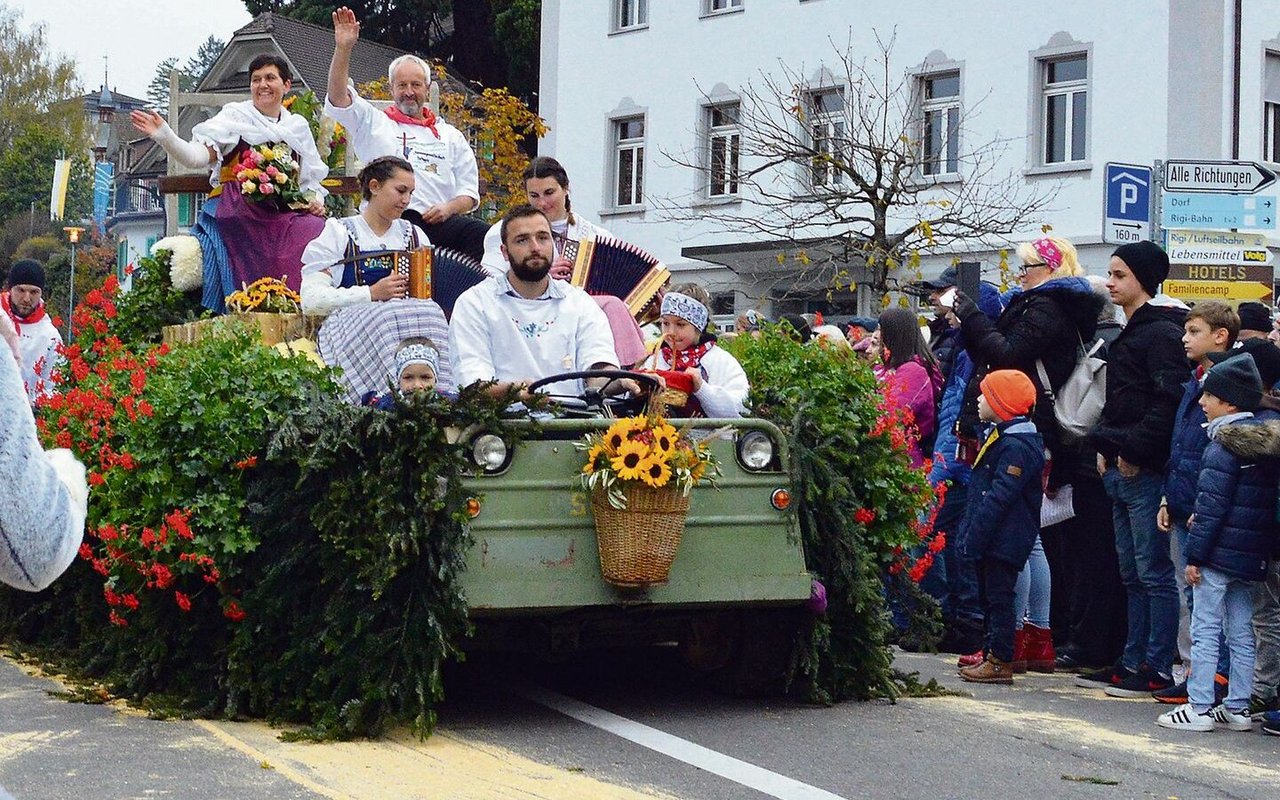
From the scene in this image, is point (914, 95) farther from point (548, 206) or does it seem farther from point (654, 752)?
point (654, 752)

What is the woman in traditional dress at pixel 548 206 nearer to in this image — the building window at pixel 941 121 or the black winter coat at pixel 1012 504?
the black winter coat at pixel 1012 504

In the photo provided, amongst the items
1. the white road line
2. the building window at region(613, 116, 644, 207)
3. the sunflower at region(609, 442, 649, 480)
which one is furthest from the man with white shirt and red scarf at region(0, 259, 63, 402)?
the building window at region(613, 116, 644, 207)

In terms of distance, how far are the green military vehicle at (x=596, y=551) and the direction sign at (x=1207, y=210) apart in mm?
6467

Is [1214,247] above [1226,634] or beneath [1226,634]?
above

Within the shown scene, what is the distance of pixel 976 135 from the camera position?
29453mm

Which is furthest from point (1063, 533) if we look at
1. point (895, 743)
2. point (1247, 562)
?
point (895, 743)

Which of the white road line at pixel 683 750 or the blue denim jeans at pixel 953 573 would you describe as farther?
the blue denim jeans at pixel 953 573

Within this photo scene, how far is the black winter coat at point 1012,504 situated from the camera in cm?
948

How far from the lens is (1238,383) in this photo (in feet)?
27.5

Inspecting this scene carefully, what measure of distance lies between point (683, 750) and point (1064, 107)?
906 inches

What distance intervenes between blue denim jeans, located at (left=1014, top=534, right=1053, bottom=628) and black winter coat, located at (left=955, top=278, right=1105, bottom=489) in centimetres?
44

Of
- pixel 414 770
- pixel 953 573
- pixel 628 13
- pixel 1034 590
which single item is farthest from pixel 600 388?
pixel 628 13

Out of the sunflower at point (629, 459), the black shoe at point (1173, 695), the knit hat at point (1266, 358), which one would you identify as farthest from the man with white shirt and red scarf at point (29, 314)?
the knit hat at point (1266, 358)

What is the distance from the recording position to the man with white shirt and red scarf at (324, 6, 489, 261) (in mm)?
11430
